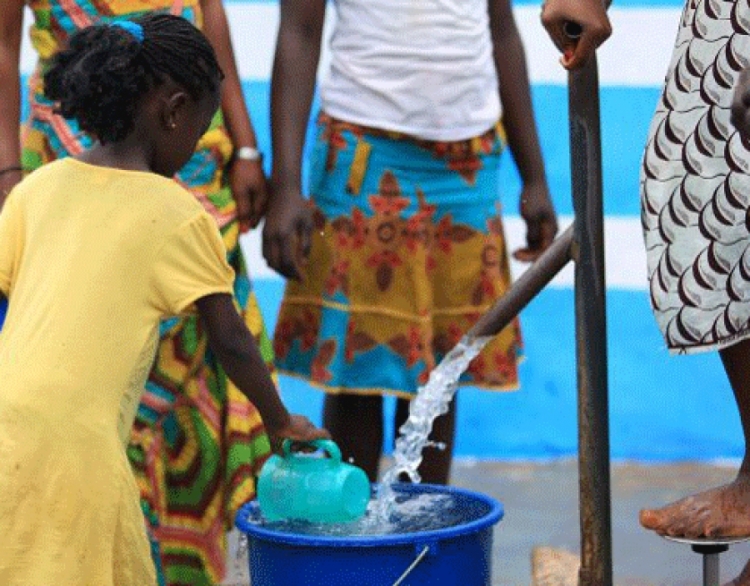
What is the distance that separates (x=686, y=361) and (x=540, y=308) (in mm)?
466

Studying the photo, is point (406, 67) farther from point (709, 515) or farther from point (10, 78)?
point (709, 515)

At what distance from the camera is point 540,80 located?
598 cm

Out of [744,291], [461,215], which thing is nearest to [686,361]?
[461,215]

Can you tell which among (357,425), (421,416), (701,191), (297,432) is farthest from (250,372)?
(357,425)

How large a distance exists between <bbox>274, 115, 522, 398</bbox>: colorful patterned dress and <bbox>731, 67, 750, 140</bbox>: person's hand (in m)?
1.50

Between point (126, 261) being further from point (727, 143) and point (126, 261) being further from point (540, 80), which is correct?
point (540, 80)

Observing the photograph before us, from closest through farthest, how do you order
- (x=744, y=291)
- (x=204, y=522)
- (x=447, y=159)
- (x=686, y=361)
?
(x=744, y=291), (x=204, y=522), (x=447, y=159), (x=686, y=361)

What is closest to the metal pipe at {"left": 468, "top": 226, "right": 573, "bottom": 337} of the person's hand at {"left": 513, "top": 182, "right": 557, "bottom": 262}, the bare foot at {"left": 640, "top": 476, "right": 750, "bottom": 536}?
the bare foot at {"left": 640, "top": 476, "right": 750, "bottom": 536}

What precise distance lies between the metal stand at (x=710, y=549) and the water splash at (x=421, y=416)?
0.59 m

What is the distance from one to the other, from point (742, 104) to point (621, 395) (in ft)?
9.92

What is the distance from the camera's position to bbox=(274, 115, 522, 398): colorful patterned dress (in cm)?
449

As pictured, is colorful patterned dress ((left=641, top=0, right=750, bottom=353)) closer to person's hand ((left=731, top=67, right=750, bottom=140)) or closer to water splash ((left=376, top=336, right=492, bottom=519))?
person's hand ((left=731, top=67, right=750, bottom=140))

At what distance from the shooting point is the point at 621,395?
5.98m

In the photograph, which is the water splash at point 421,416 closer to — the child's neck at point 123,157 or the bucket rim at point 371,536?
the bucket rim at point 371,536
